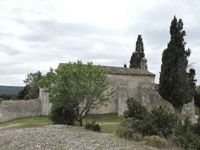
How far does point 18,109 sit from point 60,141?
111 feet

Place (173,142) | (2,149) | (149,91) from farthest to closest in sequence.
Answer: (149,91)
(173,142)
(2,149)

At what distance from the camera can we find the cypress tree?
136 feet

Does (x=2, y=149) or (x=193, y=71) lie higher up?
(x=193, y=71)

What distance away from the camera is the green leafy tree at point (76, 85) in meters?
37.3

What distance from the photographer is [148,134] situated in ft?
98.4

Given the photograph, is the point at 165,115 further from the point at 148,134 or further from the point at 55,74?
the point at 55,74

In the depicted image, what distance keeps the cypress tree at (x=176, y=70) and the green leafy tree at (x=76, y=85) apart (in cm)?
633

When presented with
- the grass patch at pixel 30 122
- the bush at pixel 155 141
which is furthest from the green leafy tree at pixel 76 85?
the bush at pixel 155 141

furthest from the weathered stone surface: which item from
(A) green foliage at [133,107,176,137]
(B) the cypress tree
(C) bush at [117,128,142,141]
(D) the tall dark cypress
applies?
(C) bush at [117,128,142,141]

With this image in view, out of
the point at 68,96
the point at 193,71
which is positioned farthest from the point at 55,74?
the point at 193,71

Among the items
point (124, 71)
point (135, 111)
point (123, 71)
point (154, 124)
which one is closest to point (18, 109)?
point (123, 71)

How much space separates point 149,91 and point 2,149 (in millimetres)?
30653

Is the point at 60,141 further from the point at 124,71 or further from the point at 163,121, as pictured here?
the point at 124,71

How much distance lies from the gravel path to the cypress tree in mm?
13256
